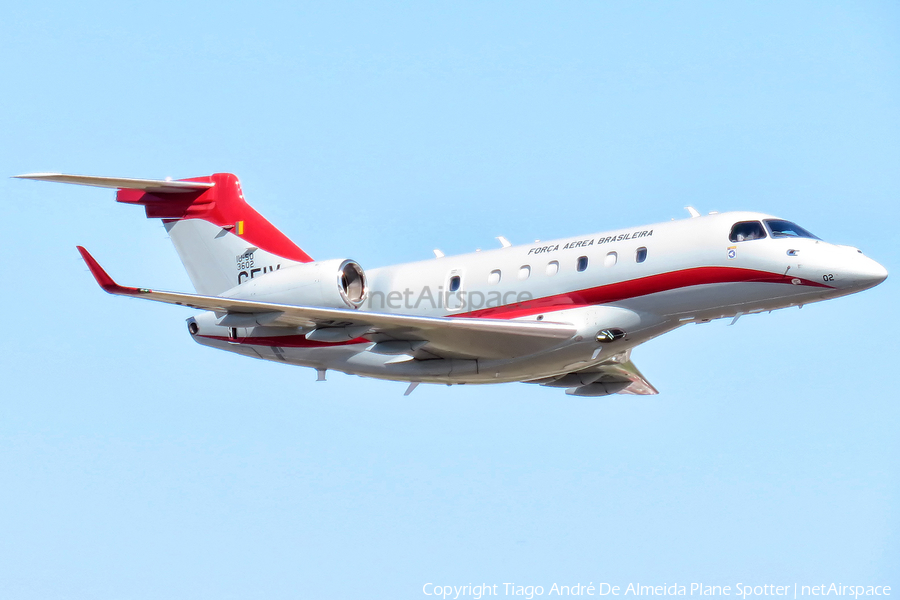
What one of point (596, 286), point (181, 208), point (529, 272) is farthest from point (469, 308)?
point (181, 208)

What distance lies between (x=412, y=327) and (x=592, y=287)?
3.41 metres

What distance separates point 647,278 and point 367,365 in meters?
6.05

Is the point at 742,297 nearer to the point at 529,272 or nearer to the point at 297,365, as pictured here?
the point at 529,272

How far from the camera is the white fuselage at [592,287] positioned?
59.6 ft

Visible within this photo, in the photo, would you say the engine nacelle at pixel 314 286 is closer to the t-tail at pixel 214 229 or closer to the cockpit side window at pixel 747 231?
the t-tail at pixel 214 229

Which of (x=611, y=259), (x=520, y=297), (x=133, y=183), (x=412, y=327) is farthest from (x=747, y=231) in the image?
(x=133, y=183)

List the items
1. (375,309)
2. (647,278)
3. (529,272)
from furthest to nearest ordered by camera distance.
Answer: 1. (375,309)
2. (529,272)
3. (647,278)

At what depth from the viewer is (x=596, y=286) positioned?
19.2m

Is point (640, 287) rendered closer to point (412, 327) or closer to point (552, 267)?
point (552, 267)

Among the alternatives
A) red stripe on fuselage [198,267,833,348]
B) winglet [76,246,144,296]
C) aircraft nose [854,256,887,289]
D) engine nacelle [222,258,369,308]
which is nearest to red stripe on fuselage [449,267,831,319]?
red stripe on fuselage [198,267,833,348]

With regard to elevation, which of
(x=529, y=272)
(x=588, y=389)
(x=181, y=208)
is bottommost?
(x=588, y=389)

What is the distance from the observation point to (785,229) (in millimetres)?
18484

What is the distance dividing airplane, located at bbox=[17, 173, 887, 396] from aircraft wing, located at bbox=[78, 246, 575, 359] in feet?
0.09

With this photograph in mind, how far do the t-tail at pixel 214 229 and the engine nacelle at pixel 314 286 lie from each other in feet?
5.97
